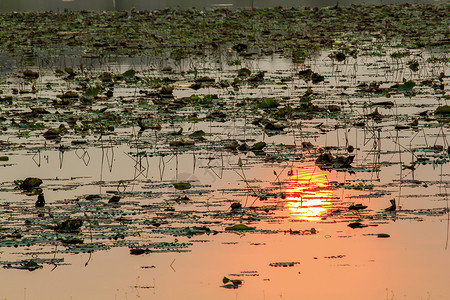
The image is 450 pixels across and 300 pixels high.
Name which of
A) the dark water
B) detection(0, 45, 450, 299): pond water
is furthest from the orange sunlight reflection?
the dark water

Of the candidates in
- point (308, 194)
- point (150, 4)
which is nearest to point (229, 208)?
point (308, 194)

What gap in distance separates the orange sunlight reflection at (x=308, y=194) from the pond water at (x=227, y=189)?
1.2 inches

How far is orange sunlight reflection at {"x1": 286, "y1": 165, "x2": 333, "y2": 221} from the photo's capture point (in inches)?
299

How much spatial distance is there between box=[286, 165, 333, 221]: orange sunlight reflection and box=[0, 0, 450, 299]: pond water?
1.2 inches

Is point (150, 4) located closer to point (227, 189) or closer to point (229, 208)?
point (227, 189)

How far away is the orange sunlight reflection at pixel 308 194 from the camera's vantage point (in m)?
7.58

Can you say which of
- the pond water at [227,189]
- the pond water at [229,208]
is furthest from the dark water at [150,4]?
the pond water at [229,208]

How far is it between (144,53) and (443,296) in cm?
1853

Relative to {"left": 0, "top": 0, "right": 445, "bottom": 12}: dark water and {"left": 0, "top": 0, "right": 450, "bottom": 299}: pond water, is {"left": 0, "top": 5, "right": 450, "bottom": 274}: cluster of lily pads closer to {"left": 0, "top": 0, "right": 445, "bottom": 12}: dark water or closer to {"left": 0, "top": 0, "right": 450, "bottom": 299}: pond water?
{"left": 0, "top": 0, "right": 450, "bottom": 299}: pond water

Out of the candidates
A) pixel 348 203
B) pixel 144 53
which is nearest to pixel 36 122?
pixel 348 203

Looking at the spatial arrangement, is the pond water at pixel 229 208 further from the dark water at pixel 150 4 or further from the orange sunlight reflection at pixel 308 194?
the dark water at pixel 150 4

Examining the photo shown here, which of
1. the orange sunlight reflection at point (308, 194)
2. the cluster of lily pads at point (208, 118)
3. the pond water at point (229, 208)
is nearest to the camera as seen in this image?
the pond water at point (229, 208)

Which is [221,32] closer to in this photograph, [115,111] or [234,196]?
[115,111]

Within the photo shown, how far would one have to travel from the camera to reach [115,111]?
43.9ft
